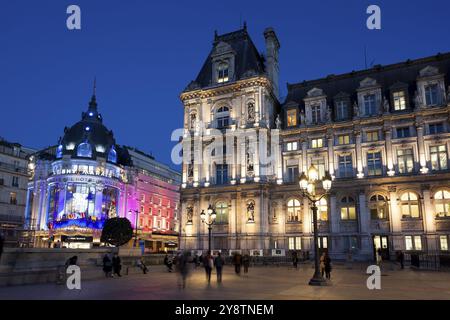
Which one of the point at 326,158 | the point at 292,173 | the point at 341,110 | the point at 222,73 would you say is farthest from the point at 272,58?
the point at 292,173

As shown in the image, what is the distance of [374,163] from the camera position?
146ft

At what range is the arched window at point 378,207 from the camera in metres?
42.5

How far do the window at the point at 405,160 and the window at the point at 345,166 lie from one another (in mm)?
5213

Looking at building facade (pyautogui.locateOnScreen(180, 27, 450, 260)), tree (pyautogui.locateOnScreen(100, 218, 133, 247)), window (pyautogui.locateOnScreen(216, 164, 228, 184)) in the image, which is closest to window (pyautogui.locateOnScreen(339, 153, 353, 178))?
building facade (pyautogui.locateOnScreen(180, 27, 450, 260))

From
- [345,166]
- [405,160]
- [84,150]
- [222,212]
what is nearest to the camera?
[405,160]

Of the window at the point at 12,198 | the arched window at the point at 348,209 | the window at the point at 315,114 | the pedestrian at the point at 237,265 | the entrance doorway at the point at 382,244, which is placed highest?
the window at the point at 315,114

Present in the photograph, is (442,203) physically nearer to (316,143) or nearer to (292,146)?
(316,143)

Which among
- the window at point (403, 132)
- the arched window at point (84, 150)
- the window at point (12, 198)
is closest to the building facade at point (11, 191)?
the window at point (12, 198)

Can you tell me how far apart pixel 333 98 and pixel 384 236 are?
58.9 ft

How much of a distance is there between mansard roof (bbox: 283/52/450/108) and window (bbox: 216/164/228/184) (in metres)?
11.7

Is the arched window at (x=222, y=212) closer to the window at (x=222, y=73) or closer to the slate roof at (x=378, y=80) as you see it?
the slate roof at (x=378, y=80)

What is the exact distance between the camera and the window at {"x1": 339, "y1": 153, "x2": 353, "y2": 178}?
149 feet

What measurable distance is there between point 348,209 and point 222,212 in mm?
15295
